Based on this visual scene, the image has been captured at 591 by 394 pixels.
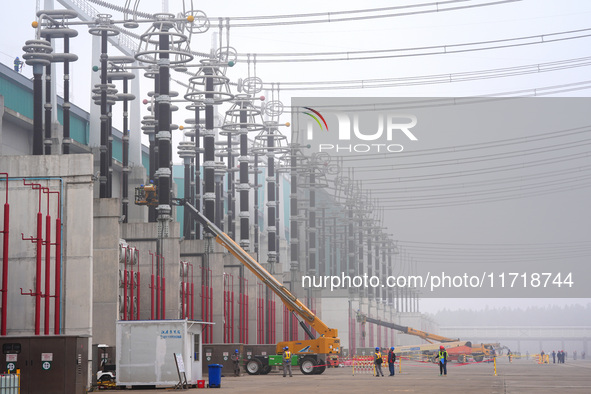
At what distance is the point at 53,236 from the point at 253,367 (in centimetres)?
2391

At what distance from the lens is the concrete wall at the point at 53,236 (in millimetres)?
36469

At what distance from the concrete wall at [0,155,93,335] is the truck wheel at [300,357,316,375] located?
23.6 m

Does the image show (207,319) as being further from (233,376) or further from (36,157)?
(36,157)

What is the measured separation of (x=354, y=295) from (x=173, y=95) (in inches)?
2611

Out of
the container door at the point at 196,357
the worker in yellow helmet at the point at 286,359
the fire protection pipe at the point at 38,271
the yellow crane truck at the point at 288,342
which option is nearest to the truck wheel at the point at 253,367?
the yellow crane truck at the point at 288,342

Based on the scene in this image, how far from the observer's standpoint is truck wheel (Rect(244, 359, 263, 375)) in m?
57.5

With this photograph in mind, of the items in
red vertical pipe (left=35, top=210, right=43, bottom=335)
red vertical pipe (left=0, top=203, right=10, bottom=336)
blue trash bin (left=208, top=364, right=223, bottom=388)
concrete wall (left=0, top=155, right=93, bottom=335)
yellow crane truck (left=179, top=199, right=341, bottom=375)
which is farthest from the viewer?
yellow crane truck (left=179, top=199, right=341, bottom=375)

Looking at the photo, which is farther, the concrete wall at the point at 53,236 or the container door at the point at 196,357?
the container door at the point at 196,357

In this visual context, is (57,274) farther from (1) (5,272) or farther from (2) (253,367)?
(2) (253,367)

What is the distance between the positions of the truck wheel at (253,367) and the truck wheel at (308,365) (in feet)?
8.48

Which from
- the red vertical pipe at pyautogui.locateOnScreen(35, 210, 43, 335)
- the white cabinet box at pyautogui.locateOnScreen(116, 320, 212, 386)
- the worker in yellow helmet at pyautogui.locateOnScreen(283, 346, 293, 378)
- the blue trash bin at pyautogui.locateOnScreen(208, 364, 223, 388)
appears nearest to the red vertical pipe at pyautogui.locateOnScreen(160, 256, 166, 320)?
the worker in yellow helmet at pyautogui.locateOnScreen(283, 346, 293, 378)

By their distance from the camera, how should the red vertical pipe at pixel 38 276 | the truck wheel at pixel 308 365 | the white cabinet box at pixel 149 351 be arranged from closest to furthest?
the red vertical pipe at pixel 38 276
the white cabinet box at pixel 149 351
the truck wheel at pixel 308 365

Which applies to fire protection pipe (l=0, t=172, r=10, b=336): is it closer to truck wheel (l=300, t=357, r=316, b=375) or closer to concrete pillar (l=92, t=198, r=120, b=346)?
concrete pillar (l=92, t=198, r=120, b=346)

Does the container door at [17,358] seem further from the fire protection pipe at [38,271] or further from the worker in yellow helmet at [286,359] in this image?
the worker in yellow helmet at [286,359]
